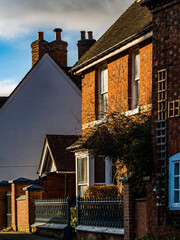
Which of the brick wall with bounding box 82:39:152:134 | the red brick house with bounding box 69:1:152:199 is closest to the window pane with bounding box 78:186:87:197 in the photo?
the red brick house with bounding box 69:1:152:199

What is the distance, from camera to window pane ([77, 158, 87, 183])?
2359 cm

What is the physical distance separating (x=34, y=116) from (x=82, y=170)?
33.7 ft

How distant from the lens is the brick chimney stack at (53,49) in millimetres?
36312

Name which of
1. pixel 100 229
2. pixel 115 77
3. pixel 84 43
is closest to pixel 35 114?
pixel 84 43

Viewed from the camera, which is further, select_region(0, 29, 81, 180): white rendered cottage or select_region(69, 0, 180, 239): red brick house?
select_region(0, 29, 81, 180): white rendered cottage

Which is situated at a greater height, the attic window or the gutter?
the gutter

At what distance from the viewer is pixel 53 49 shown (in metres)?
37.0

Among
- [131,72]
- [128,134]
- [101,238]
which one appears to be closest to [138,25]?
[131,72]

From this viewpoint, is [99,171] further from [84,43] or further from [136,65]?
[84,43]

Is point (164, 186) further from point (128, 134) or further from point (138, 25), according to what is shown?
point (138, 25)

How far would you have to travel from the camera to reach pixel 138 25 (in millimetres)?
20234

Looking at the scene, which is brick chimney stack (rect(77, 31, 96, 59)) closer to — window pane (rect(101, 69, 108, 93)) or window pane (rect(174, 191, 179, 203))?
window pane (rect(101, 69, 108, 93))

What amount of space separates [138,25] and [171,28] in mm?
5684

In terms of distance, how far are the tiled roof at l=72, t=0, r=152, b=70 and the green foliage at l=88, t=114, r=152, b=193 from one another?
291 centimetres
